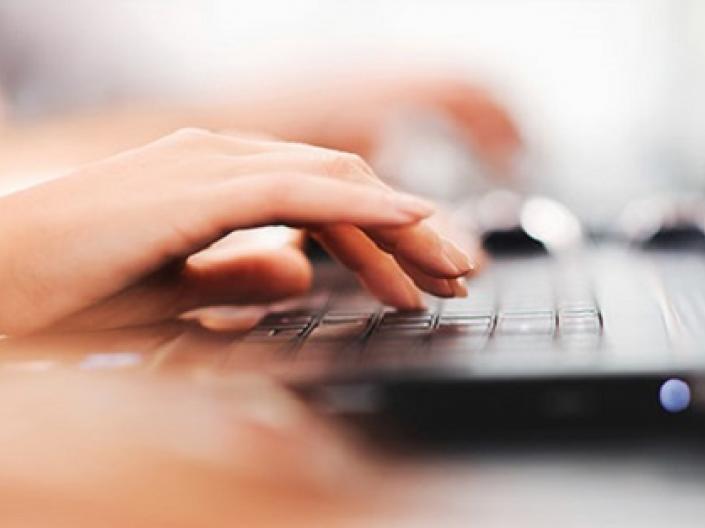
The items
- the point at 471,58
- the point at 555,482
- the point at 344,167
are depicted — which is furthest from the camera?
the point at 471,58

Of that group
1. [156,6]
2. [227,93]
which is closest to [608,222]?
[227,93]

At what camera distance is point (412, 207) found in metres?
0.44

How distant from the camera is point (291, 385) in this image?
398mm

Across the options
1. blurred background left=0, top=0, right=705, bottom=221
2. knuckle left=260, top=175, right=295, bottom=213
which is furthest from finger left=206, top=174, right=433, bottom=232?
blurred background left=0, top=0, right=705, bottom=221

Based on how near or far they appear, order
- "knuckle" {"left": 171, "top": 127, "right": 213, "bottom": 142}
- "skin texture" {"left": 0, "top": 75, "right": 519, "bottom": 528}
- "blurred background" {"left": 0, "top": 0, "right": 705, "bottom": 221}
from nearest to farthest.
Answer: "skin texture" {"left": 0, "top": 75, "right": 519, "bottom": 528}, "knuckle" {"left": 171, "top": 127, "right": 213, "bottom": 142}, "blurred background" {"left": 0, "top": 0, "right": 705, "bottom": 221}

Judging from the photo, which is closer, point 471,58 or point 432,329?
point 432,329

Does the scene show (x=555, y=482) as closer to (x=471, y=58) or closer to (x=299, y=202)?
(x=299, y=202)

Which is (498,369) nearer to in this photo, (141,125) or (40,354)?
(40,354)

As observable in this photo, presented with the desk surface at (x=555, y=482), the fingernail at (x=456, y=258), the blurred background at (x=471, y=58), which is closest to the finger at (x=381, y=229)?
the fingernail at (x=456, y=258)

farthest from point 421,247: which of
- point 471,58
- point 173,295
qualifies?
point 471,58

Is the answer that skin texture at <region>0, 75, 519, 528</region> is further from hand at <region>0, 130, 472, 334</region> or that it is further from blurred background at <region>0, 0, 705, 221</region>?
blurred background at <region>0, 0, 705, 221</region>

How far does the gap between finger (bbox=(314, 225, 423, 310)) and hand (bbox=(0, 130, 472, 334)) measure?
0.03 metres

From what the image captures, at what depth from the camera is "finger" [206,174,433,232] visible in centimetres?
44

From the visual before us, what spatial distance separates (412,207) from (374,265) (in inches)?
2.9
